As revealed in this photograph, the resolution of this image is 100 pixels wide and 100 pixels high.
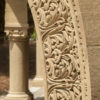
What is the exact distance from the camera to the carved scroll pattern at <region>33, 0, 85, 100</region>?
396 centimetres

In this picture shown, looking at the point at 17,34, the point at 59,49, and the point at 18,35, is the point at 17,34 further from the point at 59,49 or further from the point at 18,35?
the point at 59,49

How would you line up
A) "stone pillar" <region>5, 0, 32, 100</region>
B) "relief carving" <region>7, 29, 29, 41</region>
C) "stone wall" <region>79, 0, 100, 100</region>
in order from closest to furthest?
"stone wall" <region>79, 0, 100, 100</region>
"stone pillar" <region>5, 0, 32, 100</region>
"relief carving" <region>7, 29, 29, 41</region>

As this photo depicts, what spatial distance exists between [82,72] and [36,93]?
15.7 meters

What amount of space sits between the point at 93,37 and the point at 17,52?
34.6 ft

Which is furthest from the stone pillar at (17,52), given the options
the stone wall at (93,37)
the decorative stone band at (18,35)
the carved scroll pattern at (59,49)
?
the stone wall at (93,37)

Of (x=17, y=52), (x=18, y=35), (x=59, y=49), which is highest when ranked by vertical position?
(x=18, y=35)

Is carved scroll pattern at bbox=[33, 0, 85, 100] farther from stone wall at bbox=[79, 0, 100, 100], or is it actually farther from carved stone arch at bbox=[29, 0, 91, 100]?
stone wall at bbox=[79, 0, 100, 100]

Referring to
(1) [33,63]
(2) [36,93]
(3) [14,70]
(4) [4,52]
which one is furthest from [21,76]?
(4) [4,52]

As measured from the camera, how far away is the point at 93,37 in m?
3.73

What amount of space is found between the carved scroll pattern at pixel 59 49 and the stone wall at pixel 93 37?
0.22 m

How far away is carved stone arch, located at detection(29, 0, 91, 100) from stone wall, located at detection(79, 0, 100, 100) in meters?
0.07

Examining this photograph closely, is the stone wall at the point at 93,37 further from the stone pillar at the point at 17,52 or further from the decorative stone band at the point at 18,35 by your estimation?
the decorative stone band at the point at 18,35

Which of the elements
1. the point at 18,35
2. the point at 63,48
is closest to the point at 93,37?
the point at 63,48

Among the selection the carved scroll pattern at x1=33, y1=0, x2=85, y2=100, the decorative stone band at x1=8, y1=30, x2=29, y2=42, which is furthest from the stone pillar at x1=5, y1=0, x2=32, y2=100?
the carved scroll pattern at x1=33, y1=0, x2=85, y2=100
